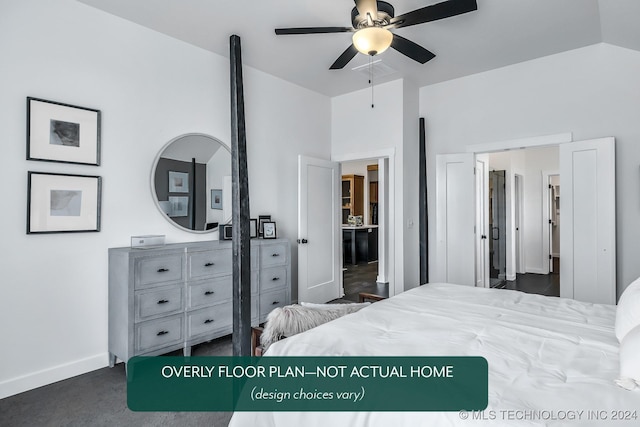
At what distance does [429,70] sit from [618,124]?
1.99 metres

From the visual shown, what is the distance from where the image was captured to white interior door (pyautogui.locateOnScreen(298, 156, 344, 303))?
4650 mm

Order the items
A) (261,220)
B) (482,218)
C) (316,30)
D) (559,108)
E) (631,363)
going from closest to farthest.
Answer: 1. (631,363)
2. (316,30)
3. (559,108)
4. (261,220)
5. (482,218)

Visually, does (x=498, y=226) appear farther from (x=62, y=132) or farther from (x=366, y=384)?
(x=62, y=132)

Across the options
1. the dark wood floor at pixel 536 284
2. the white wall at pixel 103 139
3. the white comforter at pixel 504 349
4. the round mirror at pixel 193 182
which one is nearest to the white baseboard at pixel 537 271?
the dark wood floor at pixel 536 284

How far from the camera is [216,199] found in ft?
12.5

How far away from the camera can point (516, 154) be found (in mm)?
6965

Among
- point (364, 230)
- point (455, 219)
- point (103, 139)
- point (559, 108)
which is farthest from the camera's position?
point (364, 230)

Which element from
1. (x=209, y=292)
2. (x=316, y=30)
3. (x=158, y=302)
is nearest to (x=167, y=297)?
(x=158, y=302)

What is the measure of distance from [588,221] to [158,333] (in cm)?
414

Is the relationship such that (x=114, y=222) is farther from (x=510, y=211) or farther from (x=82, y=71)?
(x=510, y=211)

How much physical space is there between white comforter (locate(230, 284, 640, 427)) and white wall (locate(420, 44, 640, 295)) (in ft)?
6.28

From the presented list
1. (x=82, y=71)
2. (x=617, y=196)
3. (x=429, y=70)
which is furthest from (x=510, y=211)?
(x=82, y=71)

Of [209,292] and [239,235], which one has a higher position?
[239,235]

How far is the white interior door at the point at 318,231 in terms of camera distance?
4.65 metres
